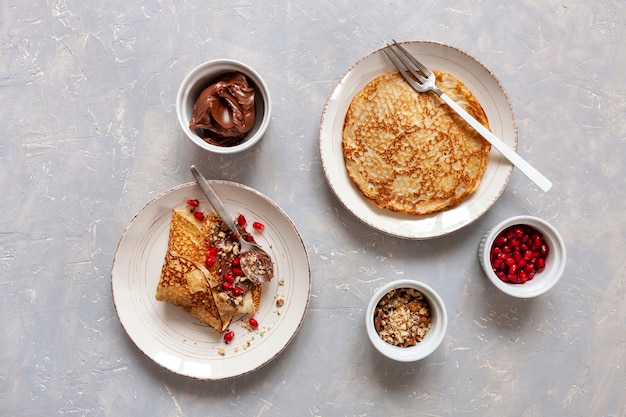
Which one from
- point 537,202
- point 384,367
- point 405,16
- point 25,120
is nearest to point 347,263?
point 384,367

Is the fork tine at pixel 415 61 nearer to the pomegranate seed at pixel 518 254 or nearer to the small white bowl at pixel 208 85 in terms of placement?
the small white bowl at pixel 208 85

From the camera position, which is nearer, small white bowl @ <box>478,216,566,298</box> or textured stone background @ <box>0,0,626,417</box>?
small white bowl @ <box>478,216,566,298</box>

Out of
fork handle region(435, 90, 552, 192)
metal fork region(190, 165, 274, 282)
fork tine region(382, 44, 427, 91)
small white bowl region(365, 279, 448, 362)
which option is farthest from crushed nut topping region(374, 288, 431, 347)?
fork tine region(382, 44, 427, 91)

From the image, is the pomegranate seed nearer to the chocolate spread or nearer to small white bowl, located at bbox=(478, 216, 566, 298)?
small white bowl, located at bbox=(478, 216, 566, 298)

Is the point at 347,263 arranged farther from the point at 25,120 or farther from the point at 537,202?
the point at 25,120

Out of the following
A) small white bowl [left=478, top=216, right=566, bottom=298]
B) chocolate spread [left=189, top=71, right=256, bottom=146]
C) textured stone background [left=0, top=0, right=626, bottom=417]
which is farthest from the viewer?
textured stone background [left=0, top=0, right=626, bottom=417]

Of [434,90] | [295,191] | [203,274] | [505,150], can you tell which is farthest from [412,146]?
[203,274]

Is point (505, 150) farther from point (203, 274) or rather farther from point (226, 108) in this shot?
point (203, 274)
